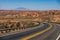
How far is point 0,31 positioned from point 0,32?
18 cm

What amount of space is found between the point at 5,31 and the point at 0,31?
3.33 ft

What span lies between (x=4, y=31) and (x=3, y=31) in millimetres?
243

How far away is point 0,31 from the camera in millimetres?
30938

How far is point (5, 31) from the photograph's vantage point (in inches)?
1252

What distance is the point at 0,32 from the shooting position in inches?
1212

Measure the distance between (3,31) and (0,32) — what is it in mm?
742

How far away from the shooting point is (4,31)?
1248 inches

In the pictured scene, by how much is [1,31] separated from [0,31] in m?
0.20

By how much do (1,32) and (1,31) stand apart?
197 mm

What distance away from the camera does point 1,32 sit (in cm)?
3095

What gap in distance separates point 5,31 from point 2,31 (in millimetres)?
612

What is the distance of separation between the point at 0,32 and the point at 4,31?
3.22ft

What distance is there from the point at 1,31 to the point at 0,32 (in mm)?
343
